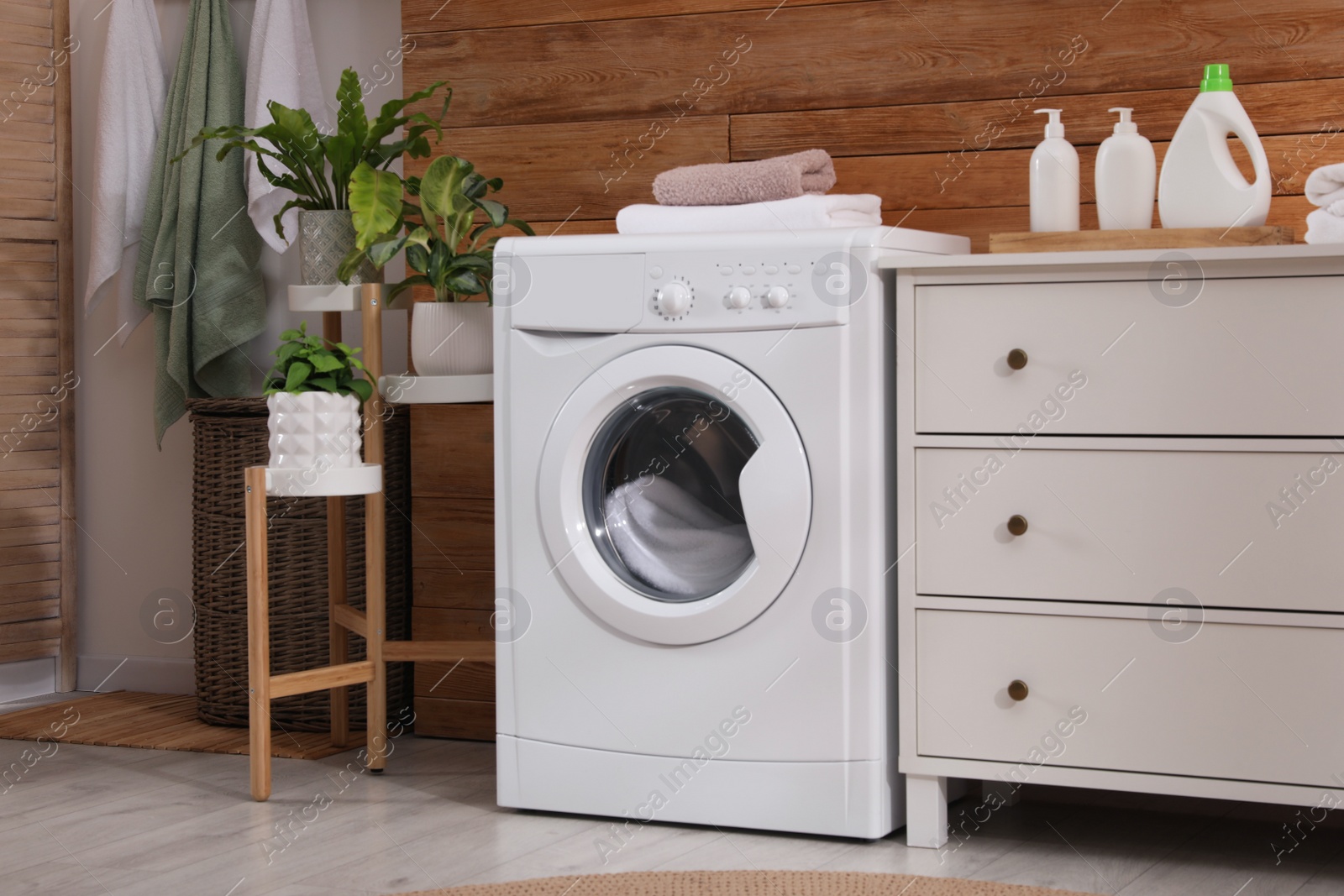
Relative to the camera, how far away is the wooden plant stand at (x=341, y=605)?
2.18 m

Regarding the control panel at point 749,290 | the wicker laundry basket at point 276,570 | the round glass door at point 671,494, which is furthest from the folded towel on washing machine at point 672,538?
the wicker laundry basket at point 276,570

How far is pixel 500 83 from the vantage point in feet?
8.44

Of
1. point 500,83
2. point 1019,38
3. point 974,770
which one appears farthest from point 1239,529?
point 500,83

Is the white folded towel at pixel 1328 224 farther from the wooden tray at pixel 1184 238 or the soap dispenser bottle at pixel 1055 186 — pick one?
the soap dispenser bottle at pixel 1055 186

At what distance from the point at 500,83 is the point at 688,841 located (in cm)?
142

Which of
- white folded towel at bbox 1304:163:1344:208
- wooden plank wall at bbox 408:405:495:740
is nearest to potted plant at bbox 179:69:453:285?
wooden plank wall at bbox 408:405:495:740

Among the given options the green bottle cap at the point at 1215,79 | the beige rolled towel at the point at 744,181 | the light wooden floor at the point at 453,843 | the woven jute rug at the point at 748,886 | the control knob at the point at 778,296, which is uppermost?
the green bottle cap at the point at 1215,79

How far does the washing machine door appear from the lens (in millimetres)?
1906

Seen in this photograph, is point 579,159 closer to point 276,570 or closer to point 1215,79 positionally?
point 276,570

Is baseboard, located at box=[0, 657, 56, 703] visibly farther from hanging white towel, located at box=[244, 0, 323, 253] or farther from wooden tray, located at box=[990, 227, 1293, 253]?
wooden tray, located at box=[990, 227, 1293, 253]

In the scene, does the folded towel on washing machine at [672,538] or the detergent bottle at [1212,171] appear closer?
the detergent bottle at [1212,171]

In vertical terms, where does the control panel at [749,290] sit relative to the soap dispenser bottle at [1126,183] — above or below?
below

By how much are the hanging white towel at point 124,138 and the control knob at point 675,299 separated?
4.92 feet

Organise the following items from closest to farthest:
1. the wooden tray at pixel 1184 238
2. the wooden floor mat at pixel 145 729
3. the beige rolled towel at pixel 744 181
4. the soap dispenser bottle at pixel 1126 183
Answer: the wooden tray at pixel 1184 238 → the soap dispenser bottle at pixel 1126 183 → the beige rolled towel at pixel 744 181 → the wooden floor mat at pixel 145 729
